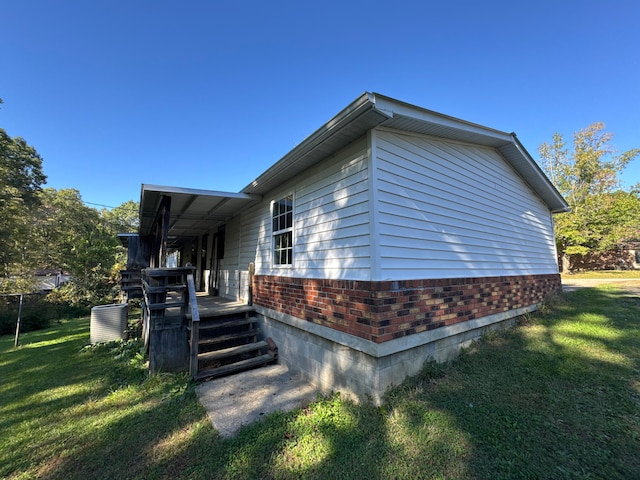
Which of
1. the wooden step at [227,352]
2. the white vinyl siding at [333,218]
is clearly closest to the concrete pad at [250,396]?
the wooden step at [227,352]

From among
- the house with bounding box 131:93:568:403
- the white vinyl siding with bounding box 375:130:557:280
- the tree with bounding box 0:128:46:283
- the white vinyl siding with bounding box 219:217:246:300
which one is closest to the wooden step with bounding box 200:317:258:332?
the house with bounding box 131:93:568:403

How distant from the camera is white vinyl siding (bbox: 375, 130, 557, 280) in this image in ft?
11.6

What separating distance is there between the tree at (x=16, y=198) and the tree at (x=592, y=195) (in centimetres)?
3463

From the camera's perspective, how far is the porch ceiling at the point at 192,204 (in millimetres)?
5397

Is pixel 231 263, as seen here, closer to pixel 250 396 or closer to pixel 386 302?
pixel 250 396

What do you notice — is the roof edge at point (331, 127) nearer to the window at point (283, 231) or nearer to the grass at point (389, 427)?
the window at point (283, 231)

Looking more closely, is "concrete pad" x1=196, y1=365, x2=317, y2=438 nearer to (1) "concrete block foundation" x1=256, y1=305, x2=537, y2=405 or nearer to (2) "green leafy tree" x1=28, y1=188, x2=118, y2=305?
(1) "concrete block foundation" x1=256, y1=305, x2=537, y2=405

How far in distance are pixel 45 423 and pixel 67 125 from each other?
1573 cm

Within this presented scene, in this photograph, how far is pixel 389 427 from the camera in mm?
2787

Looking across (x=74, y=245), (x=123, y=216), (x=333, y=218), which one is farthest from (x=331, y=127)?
(x=123, y=216)

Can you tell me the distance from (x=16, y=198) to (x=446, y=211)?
68.0ft

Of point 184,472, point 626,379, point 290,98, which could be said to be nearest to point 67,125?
point 290,98

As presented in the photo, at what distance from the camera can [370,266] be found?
3.27 m

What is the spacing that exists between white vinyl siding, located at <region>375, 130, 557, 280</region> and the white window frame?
219cm
